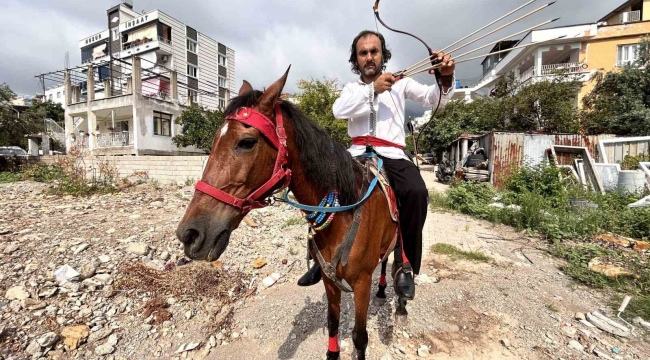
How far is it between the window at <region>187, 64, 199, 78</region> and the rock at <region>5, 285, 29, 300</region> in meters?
31.0

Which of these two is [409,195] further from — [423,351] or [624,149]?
[624,149]

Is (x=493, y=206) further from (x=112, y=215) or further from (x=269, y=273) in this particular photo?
(x=112, y=215)

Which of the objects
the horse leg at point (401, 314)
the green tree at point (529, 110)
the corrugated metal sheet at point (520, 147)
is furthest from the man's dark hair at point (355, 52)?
the green tree at point (529, 110)

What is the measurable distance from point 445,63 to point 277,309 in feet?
10.2

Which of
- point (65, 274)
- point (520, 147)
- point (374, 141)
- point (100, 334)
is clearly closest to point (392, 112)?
point (374, 141)

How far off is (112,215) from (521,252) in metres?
8.85

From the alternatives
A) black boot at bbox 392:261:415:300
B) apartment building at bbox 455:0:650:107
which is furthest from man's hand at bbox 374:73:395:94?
apartment building at bbox 455:0:650:107

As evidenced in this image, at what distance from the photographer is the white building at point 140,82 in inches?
758

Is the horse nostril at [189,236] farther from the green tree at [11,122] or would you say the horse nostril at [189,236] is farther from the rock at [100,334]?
the green tree at [11,122]

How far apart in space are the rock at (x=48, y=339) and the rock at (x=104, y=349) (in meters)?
0.41

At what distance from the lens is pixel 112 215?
6.62 meters

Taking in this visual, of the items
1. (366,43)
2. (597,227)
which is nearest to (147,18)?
(366,43)

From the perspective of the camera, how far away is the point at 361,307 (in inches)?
81.0

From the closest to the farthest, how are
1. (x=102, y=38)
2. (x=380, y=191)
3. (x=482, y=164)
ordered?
(x=380, y=191), (x=482, y=164), (x=102, y=38)
